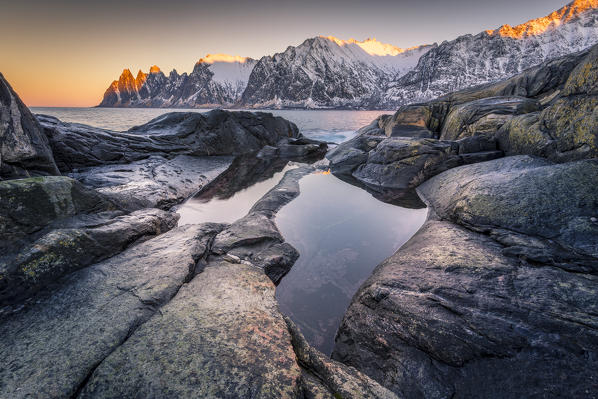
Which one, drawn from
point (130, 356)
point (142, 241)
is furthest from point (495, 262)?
point (142, 241)

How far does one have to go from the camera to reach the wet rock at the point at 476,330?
253 centimetres

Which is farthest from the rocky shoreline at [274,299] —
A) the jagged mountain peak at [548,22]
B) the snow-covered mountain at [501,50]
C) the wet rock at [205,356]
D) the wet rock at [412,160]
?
the jagged mountain peak at [548,22]

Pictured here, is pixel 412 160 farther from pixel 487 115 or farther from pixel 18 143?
pixel 18 143

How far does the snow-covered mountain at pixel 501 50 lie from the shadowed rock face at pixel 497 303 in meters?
186

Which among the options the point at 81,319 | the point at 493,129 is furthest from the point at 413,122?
the point at 81,319

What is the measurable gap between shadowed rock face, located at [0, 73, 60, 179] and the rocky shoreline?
4 cm

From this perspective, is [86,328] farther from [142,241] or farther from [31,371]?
[142,241]

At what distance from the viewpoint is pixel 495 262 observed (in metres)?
3.87

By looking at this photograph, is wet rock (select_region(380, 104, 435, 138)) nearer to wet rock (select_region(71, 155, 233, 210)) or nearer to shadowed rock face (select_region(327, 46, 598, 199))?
shadowed rock face (select_region(327, 46, 598, 199))

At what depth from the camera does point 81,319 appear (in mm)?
2959

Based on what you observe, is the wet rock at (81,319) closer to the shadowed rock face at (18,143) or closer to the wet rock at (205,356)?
the wet rock at (205,356)

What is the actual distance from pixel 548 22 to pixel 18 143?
274913 mm

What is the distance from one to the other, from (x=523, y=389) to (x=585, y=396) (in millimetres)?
451

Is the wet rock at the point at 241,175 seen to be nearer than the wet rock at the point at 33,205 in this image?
No
